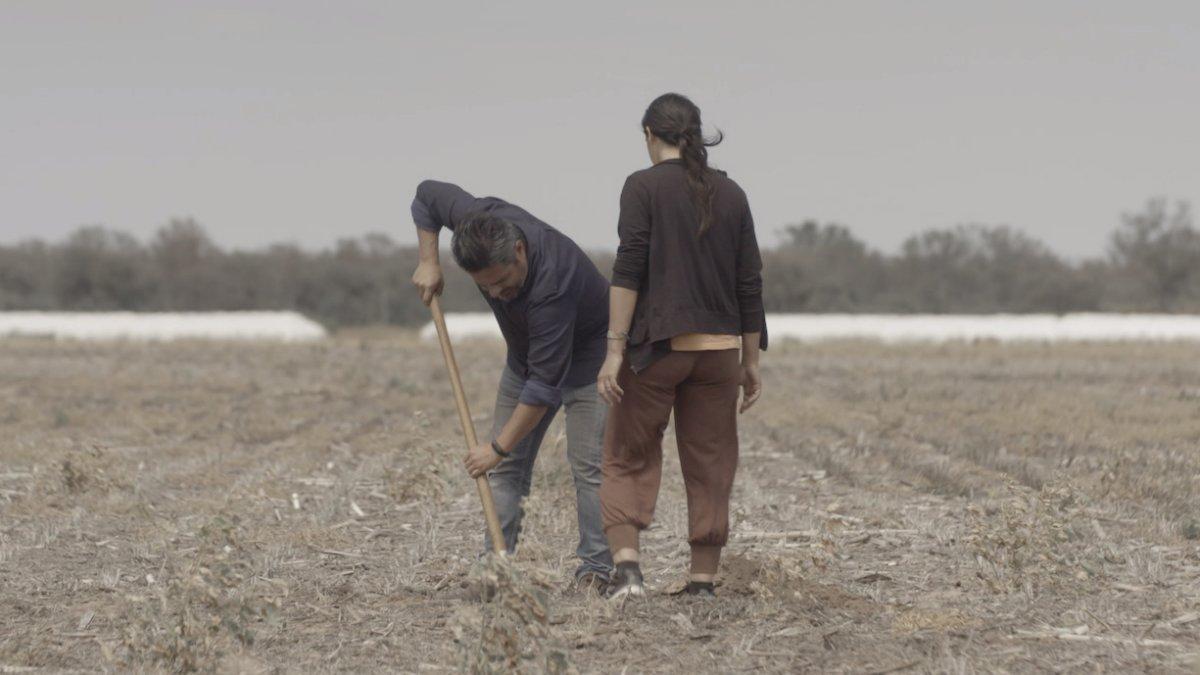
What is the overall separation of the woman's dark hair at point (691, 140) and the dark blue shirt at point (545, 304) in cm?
56

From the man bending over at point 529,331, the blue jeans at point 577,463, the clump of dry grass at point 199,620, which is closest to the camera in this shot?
the clump of dry grass at point 199,620

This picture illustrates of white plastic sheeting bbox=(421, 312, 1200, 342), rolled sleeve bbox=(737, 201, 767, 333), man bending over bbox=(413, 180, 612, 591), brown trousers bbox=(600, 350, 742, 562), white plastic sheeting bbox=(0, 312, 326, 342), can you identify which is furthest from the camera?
white plastic sheeting bbox=(0, 312, 326, 342)

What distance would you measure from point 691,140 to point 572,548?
2743mm

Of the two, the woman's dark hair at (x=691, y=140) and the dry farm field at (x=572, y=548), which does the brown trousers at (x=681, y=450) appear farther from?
the woman's dark hair at (x=691, y=140)

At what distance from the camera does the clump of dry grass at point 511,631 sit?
501 centimetres

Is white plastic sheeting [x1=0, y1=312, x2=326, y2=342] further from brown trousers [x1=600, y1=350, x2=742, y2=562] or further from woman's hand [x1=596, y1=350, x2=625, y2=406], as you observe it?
woman's hand [x1=596, y1=350, x2=625, y2=406]

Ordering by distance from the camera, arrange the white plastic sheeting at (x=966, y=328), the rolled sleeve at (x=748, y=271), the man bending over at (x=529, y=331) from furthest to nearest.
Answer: the white plastic sheeting at (x=966, y=328) → the rolled sleeve at (x=748, y=271) → the man bending over at (x=529, y=331)

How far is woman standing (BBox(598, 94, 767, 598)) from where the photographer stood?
6.16 m

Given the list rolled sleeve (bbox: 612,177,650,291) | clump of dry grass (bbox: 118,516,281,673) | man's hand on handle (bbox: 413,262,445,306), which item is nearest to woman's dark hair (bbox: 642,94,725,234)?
rolled sleeve (bbox: 612,177,650,291)

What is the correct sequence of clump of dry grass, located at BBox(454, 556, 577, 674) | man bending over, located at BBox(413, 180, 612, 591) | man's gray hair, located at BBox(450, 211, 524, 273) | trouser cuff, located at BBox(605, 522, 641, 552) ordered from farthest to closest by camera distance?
trouser cuff, located at BBox(605, 522, 641, 552)
man bending over, located at BBox(413, 180, 612, 591)
man's gray hair, located at BBox(450, 211, 524, 273)
clump of dry grass, located at BBox(454, 556, 577, 674)

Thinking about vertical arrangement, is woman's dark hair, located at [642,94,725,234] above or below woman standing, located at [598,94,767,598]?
above

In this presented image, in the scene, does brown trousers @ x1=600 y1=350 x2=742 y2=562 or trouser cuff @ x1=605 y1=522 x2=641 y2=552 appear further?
trouser cuff @ x1=605 y1=522 x2=641 y2=552

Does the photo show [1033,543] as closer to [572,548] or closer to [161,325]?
[572,548]

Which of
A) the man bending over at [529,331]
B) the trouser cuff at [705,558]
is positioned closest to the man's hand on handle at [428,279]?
the man bending over at [529,331]
